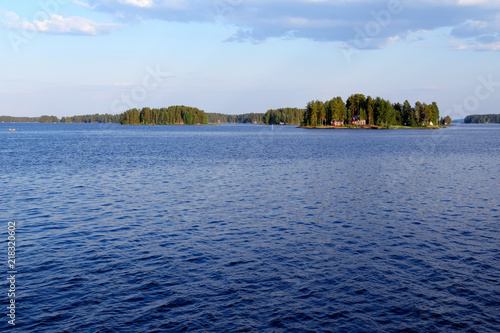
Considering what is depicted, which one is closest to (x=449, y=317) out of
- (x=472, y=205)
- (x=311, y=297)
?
(x=311, y=297)

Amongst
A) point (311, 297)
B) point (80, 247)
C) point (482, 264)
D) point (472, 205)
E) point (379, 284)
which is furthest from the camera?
point (472, 205)

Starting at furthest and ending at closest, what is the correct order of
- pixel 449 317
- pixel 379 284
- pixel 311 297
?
pixel 379 284 → pixel 311 297 → pixel 449 317

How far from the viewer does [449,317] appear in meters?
15.6

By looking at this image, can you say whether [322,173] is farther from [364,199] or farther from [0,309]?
[0,309]

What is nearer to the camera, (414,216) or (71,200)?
(414,216)

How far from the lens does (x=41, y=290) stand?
698 inches

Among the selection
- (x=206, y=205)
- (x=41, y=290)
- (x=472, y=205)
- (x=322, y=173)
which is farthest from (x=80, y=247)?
(x=322, y=173)

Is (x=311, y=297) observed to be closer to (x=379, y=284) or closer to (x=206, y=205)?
(x=379, y=284)

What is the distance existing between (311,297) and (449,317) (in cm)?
545

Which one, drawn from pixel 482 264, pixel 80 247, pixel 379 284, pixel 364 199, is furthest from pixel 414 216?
pixel 80 247

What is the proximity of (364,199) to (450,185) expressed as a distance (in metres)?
15.4

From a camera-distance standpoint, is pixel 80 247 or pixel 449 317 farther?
pixel 80 247

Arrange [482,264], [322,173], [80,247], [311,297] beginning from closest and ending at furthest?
[311,297], [482,264], [80,247], [322,173]

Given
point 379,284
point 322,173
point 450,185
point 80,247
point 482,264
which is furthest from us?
point 322,173
